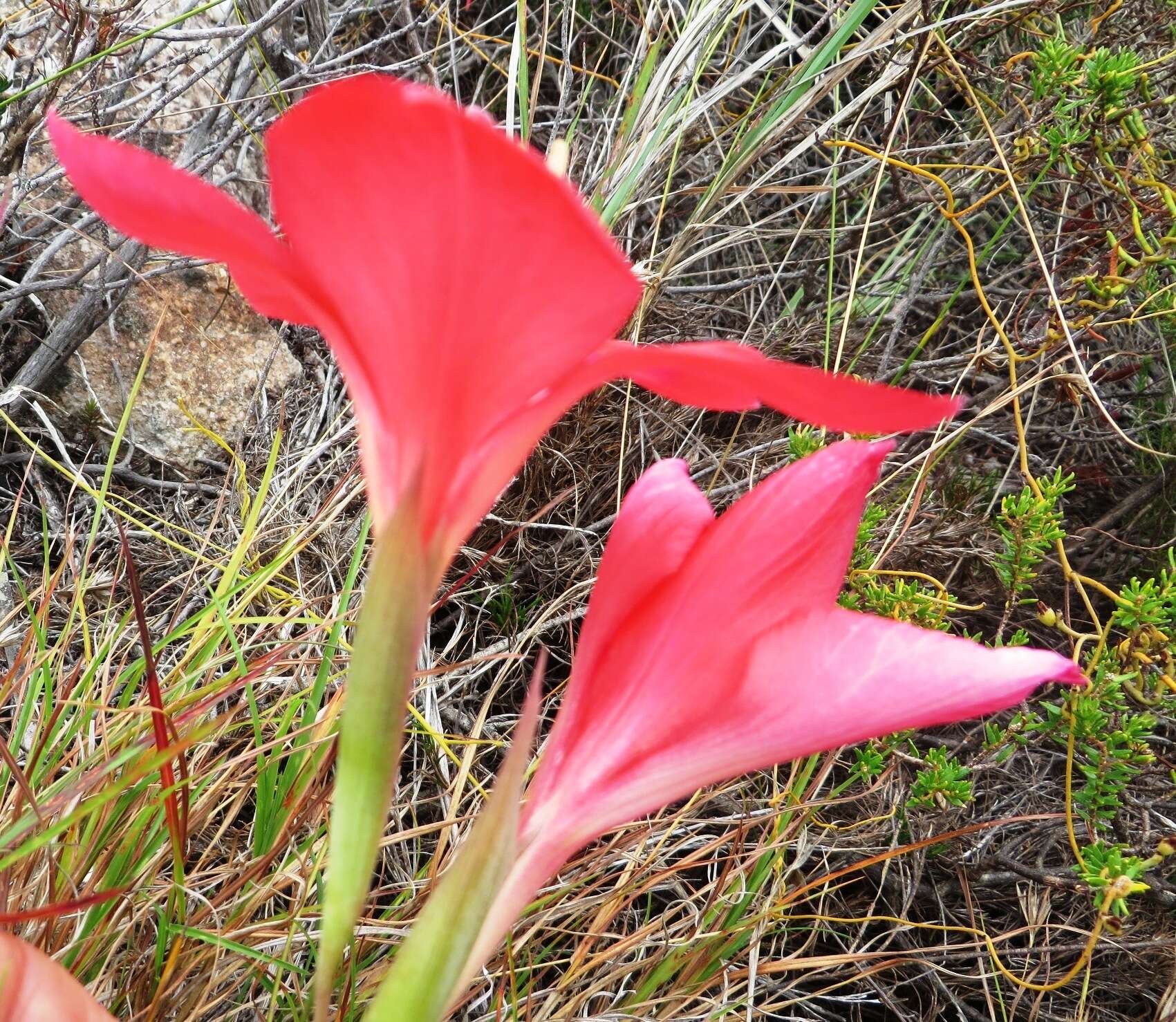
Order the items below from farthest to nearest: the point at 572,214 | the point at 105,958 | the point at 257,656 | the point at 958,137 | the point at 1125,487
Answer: the point at 958,137
the point at 1125,487
the point at 257,656
the point at 105,958
the point at 572,214

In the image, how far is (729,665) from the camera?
27cm

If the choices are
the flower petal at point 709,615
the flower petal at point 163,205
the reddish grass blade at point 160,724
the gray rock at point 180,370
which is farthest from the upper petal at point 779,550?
the gray rock at point 180,370

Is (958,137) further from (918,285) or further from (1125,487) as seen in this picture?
(1125,487)

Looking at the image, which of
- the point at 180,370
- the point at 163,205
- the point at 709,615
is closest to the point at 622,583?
the point at 709,615

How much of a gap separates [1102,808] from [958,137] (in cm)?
97

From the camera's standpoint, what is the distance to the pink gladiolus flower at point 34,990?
0.25 meters

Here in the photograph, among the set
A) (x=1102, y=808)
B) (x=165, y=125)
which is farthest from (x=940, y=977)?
(x=165, y=125)

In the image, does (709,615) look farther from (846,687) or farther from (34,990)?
(34,990)

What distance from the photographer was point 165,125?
125 centimetres

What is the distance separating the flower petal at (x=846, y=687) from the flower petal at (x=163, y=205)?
0.52 feet

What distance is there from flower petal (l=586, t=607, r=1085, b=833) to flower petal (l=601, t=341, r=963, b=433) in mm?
56

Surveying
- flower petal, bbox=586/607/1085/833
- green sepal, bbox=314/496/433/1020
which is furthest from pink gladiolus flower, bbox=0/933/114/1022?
flower petal, bbox=586/607/1085/833

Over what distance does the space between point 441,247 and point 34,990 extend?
21 cm

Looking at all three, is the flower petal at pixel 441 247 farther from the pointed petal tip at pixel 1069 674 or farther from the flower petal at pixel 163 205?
the pointed petal tip at pixel 1069 674
